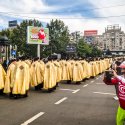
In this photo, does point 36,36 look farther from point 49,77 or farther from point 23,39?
point 49,77

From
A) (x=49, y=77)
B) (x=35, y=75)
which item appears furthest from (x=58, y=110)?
(x=35, y=75)

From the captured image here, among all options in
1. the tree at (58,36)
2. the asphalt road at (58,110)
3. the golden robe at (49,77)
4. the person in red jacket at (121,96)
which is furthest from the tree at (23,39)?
the person in red jacket at (121,96)

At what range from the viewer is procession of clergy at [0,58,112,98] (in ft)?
43.1

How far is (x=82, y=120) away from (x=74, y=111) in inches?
54.5

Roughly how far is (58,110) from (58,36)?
2639 inches

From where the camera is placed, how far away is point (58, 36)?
77250 mm

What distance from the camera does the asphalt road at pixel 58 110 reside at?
8875 mm

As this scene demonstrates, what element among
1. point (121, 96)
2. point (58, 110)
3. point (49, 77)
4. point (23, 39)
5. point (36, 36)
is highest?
point (23, 39)

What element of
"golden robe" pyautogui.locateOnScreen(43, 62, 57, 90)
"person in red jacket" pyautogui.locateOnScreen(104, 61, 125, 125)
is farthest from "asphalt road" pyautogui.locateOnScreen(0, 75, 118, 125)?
"person in red jacket" pyautogui.locateOnScreen(104, 61, 125, 125)

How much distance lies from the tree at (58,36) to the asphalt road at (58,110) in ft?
199

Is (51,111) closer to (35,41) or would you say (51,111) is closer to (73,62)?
(73,62)

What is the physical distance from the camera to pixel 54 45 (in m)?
75.8

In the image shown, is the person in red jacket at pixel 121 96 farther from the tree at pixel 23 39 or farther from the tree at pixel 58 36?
the tree at pixel 58 36

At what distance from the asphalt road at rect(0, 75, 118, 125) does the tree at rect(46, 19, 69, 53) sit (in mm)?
60791
